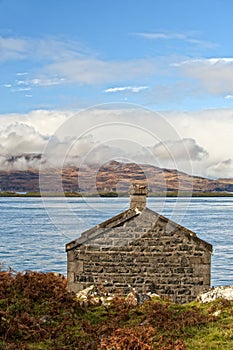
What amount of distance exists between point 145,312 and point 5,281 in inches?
155

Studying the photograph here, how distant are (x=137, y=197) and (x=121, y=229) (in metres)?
1.25

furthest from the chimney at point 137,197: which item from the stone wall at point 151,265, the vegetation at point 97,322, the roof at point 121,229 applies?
the vegetation at point 97,322

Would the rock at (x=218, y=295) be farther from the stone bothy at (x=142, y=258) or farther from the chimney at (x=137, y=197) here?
the chimney at (x=137, y=197)

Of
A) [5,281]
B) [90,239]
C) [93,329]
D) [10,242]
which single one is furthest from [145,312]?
[10,242]

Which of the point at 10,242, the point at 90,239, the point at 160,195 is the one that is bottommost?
the point at 10,242

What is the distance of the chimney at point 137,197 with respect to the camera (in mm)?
19359

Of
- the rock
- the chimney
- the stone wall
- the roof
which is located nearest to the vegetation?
the rock

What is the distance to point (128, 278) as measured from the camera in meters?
19.1

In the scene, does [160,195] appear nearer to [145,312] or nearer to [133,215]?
[133,215]

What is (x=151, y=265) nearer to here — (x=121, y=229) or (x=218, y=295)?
(x=121, y=229)

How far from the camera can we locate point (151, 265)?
19172 millimetres

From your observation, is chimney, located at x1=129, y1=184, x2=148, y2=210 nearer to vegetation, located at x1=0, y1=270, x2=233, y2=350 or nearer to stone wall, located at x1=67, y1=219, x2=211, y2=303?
stone wall, located at x1=67, y1=219, x2=211, y2=303

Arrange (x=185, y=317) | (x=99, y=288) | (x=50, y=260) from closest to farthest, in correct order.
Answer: (x=185, y=317) → (x=99, y=288) → (x=50, y=260)

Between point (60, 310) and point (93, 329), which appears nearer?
Answer: point (93, 329)
